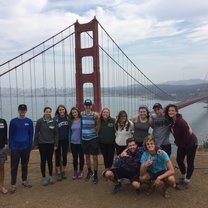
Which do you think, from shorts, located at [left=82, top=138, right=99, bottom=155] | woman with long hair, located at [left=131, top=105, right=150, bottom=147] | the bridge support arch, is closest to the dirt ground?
shorts, located at [left=82, top=138, right=99, bottom=155]

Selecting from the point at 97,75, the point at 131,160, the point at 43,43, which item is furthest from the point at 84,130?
the point at 43,43

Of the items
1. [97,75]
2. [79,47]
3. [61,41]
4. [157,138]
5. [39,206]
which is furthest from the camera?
[61,41]

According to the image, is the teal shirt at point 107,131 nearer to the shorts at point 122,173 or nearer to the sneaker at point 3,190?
the shorts at point 122,173

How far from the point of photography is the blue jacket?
4.88 m

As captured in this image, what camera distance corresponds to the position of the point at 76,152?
5.40 m

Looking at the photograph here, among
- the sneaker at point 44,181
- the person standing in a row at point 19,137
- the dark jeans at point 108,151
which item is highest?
the person standing in a row at point 19,137

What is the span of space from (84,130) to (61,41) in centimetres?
1063

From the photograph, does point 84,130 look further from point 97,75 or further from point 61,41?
point 61,41

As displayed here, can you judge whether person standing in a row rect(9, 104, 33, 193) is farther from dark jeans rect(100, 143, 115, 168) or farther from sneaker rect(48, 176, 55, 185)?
dark jeans rect(100, 143, 115, 168)

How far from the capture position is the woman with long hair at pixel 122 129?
4.94 meters

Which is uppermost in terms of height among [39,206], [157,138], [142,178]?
[157,138]

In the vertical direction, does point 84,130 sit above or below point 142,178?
above

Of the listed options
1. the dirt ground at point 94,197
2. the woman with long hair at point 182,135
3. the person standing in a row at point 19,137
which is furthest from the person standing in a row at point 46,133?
the woman with long hair at point 182,135

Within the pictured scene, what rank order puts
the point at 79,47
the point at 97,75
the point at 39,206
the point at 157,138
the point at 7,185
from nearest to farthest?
the point at 39,206
the point at 157,138
the point at 7,185
the point at 97,75
the point at 79,47
